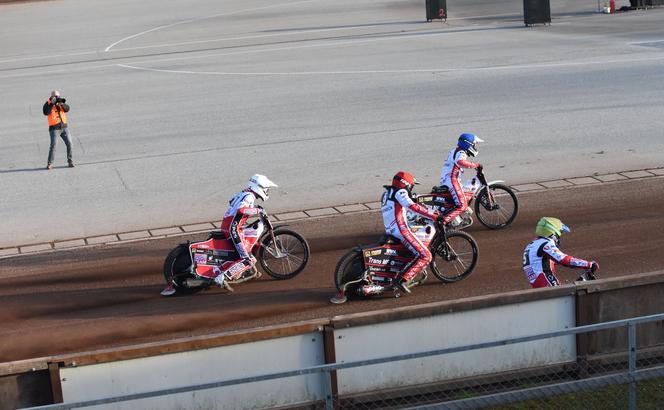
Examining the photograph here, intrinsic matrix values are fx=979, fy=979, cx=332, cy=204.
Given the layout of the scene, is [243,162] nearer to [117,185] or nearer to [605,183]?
[117,185]

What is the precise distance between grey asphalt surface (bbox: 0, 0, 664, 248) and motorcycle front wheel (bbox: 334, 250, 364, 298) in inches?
219

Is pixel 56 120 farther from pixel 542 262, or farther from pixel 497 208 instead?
pixel 542 262

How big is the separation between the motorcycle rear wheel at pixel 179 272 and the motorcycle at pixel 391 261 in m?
2.33

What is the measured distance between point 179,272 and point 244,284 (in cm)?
110

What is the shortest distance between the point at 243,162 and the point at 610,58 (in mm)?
15463

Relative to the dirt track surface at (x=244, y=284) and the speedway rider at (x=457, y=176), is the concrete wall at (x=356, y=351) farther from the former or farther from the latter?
the speedway rider at (x=457, y=176)

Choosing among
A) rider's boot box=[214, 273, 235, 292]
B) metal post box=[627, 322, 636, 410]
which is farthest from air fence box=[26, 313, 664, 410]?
rider's boot box=[214, 273, 235, 292]

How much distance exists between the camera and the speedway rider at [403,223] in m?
14.4

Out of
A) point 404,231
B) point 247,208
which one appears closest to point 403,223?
point 404,231

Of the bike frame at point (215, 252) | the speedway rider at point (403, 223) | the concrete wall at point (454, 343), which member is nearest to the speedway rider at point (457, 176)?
the speedway rider at point (403, 223)

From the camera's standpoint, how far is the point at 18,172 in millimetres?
24234

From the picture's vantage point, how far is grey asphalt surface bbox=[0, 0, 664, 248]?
2150cm

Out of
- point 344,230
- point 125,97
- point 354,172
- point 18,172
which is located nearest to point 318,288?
point 344,230

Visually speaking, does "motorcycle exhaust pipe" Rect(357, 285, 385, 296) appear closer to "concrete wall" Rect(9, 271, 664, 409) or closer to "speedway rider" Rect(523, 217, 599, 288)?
"speedway rider" Rect(523, 217, 599, 288)
